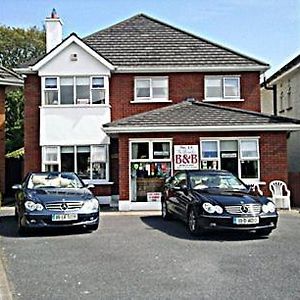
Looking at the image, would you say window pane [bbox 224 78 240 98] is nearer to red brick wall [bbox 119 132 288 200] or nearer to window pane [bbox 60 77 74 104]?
red brick wall [bbox 119 132 288 200]

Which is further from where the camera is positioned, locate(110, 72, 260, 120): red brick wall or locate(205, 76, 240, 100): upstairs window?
locate(205, 76, 240, 100): upstairs window

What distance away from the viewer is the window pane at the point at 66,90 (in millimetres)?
21797

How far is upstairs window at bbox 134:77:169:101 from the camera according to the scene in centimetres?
2266

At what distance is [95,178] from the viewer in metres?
21.6

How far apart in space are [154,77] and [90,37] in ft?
13.4

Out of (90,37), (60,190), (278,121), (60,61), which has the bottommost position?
(60,190)

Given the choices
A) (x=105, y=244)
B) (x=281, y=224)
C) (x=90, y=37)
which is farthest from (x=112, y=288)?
(x=90, y=37)

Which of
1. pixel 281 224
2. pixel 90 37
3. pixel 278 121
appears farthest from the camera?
pixel 90 37

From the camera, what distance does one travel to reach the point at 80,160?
71.4 ft

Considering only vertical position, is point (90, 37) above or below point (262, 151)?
above

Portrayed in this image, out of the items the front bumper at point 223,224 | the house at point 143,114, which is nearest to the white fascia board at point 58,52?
the house at point 143,114

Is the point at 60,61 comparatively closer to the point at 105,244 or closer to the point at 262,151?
the point at 262,151

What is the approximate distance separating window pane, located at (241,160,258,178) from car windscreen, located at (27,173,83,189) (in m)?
7.14

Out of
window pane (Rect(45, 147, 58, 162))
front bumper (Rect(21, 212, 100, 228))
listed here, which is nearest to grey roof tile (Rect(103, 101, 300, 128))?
window pane (Rect(45, 147, 58, 162))
